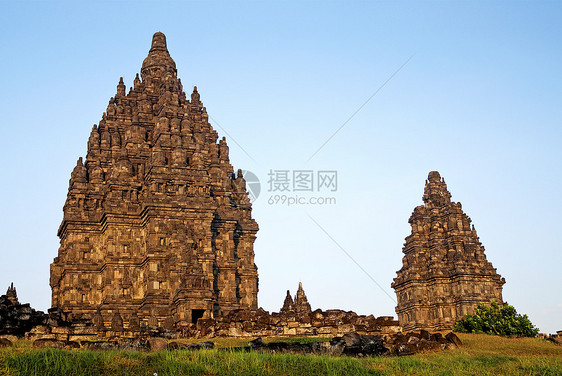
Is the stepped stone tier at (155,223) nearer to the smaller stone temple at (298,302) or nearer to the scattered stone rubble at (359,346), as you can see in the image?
the smaller stone temple at (298,302)

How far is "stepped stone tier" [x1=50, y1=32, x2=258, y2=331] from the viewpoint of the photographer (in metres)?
48.7

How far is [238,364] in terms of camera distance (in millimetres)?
20516

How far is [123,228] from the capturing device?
52.8 meters

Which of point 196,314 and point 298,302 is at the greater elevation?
point 298,302

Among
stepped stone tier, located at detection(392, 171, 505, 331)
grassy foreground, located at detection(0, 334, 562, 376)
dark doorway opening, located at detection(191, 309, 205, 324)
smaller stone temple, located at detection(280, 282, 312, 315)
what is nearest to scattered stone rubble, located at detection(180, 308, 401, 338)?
dark doorway opening, located at detection(191, 309, 205, 324)

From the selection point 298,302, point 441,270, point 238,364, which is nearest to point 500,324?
point 441,270

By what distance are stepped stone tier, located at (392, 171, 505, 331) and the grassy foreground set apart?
103ft

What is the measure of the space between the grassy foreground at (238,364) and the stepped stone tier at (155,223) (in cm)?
2265

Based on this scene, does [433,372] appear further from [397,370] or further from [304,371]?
[304,371]

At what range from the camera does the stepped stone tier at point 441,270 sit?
56062 mm

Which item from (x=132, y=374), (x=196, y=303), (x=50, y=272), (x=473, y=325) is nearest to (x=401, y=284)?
(x=473, y=325)

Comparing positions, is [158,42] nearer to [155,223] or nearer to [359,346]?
[155,223]

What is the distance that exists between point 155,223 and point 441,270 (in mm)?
23978

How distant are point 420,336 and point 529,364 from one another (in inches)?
303
